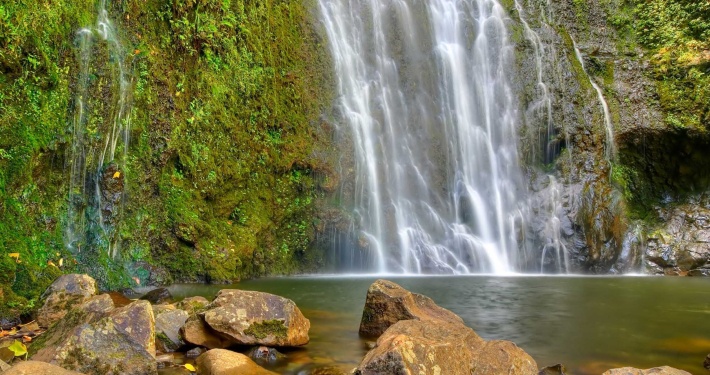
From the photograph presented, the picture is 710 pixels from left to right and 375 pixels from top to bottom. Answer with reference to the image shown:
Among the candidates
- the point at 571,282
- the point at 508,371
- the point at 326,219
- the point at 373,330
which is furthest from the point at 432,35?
the point at 508,371

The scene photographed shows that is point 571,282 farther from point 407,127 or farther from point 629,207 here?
point 407,127

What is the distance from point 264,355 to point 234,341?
1.06ft

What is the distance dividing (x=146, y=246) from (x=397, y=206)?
6747 millimetres

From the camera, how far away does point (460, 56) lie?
57.1 feet

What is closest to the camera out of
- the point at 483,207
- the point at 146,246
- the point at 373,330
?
the point at 373,330

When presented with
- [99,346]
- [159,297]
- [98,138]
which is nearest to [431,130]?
[98,138]

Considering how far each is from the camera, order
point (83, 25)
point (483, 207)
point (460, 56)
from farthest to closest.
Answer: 1. point (460, 56)
2. point (483, 207)
3. point (83, 25)

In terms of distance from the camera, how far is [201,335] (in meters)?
5.08

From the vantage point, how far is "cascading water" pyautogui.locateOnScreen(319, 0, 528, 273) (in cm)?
1420

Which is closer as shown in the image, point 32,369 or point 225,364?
point 32,369

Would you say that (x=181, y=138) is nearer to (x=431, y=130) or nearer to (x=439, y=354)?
(x=431, y=130)

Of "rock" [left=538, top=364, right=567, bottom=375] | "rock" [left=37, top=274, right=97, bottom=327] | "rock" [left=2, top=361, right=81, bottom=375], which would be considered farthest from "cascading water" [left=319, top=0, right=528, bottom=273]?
"rock" [left=2, top=361, right=81, bottom=375]

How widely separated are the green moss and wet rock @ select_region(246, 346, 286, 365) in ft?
0.39

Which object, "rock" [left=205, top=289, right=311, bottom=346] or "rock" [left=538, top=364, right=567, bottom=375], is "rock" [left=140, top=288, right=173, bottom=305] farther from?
"rock" [left=538, top=364, right=567, bottom=375]
